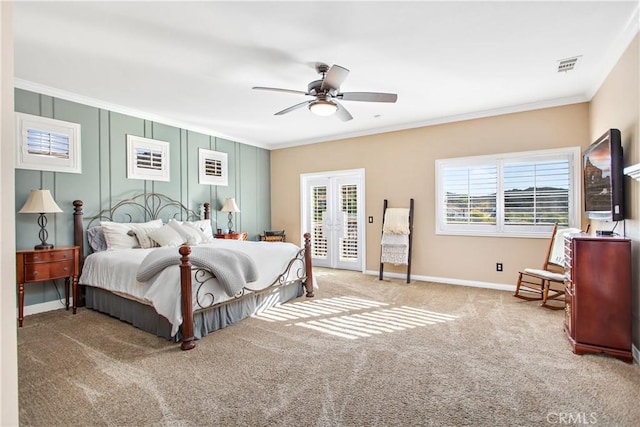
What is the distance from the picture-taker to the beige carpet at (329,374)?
1.88 m

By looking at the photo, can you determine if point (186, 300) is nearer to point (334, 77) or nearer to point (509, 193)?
point (334, 77)

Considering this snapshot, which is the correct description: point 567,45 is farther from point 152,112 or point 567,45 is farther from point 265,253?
point 152,112

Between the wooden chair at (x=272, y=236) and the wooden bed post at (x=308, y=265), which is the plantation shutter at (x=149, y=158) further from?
the wooden bed post at (x=308, y=265)

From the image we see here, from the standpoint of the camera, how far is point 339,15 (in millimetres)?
2432

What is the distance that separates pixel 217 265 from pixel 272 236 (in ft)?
11.4

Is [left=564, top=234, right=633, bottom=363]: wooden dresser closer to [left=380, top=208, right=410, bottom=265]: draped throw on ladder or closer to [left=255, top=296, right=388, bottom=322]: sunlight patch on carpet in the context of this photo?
[left=255, top=296, right=388, bottom=322]: sunlight patch on carpet

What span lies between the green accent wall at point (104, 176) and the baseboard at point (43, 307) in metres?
0.05

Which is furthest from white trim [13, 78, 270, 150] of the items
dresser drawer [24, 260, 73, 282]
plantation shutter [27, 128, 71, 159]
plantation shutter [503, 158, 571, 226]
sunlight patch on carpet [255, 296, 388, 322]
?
plantation shutter [503, 158, 571, 226]

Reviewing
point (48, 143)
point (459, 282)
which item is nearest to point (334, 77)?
point (48, 143)

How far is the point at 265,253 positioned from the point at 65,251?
2285 millimetres

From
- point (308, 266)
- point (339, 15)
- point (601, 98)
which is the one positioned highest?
point (339, 15)

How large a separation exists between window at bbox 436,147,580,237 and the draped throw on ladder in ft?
1.78

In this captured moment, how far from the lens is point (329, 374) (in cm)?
233

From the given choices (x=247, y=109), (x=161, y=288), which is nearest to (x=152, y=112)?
(x=247, y=109)
